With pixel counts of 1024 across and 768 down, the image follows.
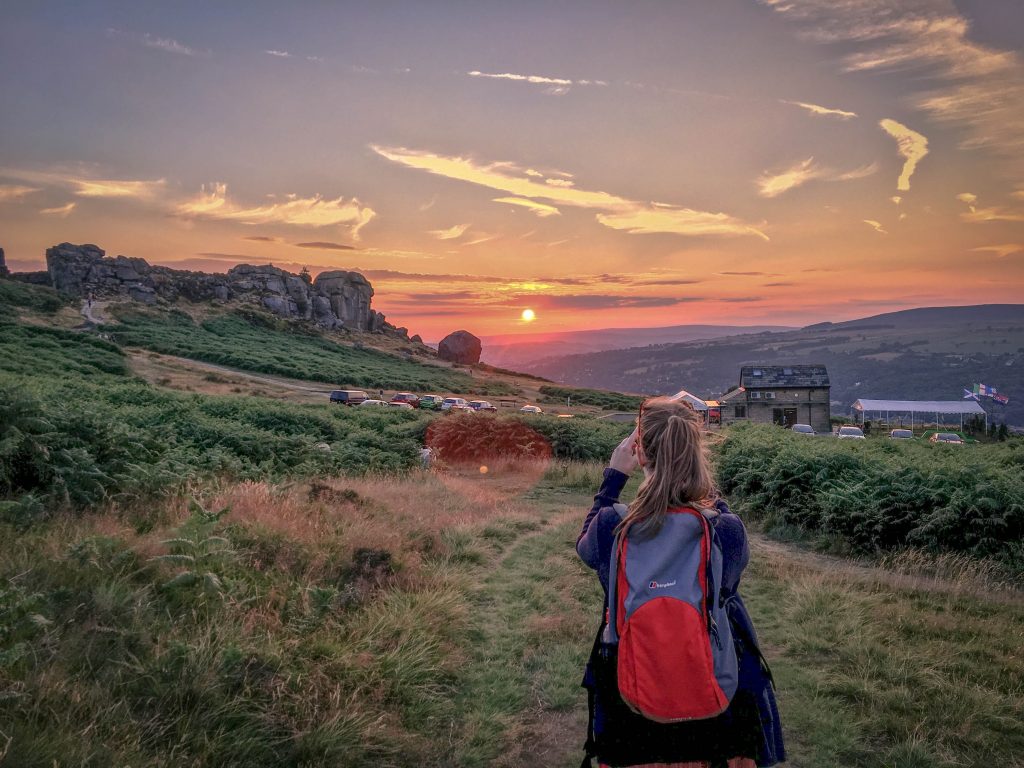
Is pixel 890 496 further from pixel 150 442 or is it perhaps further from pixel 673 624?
pixel 150 442

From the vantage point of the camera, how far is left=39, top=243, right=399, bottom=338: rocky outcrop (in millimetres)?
121375

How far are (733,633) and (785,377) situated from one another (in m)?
61.3

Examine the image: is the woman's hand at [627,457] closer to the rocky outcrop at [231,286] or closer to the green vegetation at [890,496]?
the green vegetation at [890,496]

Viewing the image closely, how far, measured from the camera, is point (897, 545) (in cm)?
1030

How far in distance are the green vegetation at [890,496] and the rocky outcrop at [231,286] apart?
12101cm

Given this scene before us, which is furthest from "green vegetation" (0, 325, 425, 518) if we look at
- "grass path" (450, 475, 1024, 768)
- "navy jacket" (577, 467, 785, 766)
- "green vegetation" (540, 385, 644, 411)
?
"green vegetation" (540, 385, 644, 411)

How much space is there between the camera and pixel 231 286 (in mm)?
139750

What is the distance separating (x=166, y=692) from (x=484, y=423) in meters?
20.3

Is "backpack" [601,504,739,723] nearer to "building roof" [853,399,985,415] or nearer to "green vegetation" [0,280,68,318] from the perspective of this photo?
"building roof" [853,399,985,415]

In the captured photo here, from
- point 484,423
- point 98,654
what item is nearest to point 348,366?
point 484,423

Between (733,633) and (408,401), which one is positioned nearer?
(733,633)

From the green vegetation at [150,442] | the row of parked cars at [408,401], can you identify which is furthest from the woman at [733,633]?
the row of parked cars at [408,401]

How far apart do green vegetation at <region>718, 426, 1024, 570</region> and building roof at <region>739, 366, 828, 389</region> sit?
45328 mm

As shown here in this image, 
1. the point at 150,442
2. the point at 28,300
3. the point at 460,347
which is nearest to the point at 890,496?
the point at 150,442
